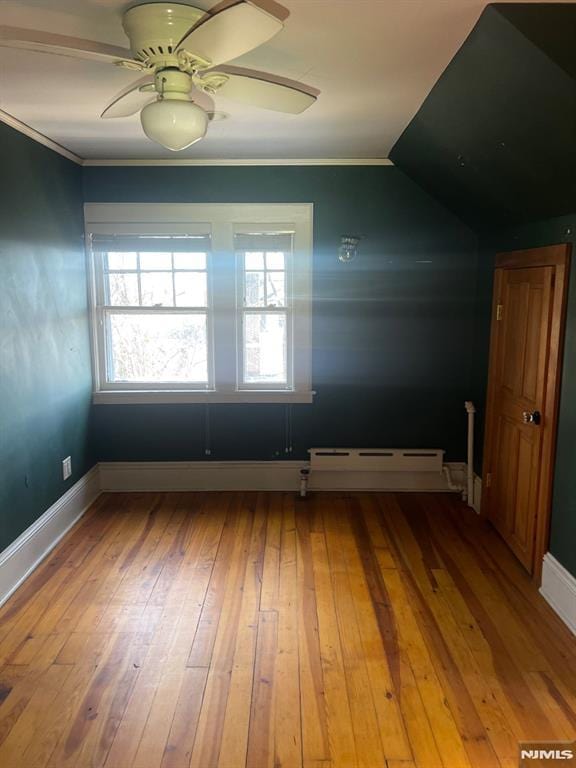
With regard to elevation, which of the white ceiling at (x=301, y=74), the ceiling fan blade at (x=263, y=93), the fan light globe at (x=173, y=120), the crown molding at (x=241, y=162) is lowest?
the fan light globe at (x=173, y=120)

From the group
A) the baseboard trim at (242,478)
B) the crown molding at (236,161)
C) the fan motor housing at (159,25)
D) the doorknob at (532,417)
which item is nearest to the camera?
the fan motor housing at (159,25)

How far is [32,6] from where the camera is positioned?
1706 mm

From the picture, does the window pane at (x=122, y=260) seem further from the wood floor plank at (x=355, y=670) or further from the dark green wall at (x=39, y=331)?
the wood floor plank at (x=355, y=670)

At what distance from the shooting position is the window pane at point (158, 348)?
4113 millimetres

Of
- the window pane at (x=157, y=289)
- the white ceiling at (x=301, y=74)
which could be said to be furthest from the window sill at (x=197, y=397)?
the white ceiling at (x=301, y=74)

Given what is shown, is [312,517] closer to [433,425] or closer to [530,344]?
[433,425]

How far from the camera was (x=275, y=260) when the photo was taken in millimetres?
4055

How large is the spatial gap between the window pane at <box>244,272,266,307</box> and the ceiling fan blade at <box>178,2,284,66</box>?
7.87 ft

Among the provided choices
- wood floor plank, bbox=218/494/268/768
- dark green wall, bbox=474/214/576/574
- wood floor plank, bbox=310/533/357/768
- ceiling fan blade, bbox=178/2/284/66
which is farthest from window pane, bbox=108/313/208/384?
ceiling fan blade, bbox=178/2/284/66

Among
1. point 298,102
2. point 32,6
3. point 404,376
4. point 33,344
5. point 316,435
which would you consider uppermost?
point 32,6

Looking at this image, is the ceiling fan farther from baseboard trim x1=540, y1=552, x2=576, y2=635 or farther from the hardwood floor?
baseboard trim x1=540, y1=552, x2=576, y2=635

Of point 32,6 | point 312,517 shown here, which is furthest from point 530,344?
point 32,6

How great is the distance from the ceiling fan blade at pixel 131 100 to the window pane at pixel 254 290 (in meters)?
1.91

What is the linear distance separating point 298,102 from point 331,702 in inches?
90.7
